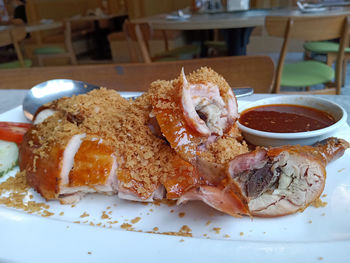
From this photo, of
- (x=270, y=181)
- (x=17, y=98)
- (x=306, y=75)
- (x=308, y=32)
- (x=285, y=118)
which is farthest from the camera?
(x=306, y=75)

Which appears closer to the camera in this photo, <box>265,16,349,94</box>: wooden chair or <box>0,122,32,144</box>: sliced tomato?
<box>0,122,32,144</box>: sliced tomato

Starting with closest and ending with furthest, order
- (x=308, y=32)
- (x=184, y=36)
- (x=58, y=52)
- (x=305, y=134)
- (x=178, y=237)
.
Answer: (x=178, y=237)
(x=305, y=134)
(x=308, y=32)
(x=58, y=52)
(x=184, y=36)

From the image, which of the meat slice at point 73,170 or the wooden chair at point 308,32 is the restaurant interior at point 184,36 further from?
the meat slice at point 73,170

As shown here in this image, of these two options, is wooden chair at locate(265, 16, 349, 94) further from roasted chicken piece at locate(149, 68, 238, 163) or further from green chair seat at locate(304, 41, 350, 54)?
roasted chicken piece at locate(149, 68, 238, 163)

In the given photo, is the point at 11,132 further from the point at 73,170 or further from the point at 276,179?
the point at 276,179

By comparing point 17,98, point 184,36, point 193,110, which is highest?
point 193,110

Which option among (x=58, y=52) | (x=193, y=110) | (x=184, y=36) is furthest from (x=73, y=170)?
(x=184, y=36)

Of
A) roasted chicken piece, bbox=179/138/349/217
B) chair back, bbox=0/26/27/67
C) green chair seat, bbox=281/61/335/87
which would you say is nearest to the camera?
roasted chicken piece, bbox=179/138/349/217

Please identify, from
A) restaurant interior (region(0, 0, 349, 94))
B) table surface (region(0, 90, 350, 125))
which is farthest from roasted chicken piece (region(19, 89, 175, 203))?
restaurant interior (region(0, 0, 349, 94))

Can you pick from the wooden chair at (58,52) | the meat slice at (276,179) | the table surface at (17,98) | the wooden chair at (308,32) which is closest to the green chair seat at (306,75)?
the wooden chair at (308,32)
